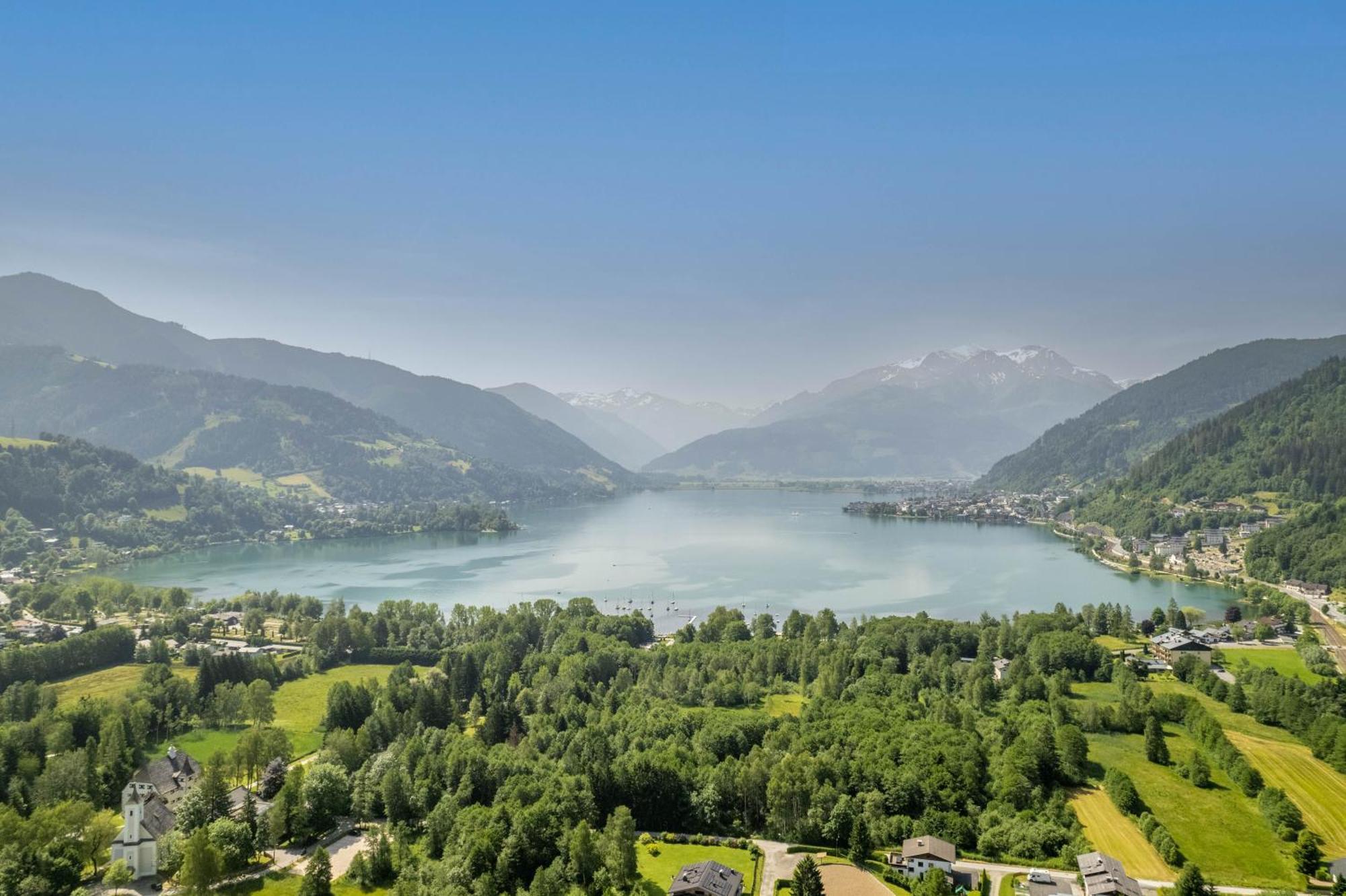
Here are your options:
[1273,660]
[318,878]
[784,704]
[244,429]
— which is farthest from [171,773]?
[244,429]

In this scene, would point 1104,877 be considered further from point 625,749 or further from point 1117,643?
point 1117,643

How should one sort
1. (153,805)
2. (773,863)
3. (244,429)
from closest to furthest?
(773,863)
(153,805)
(244,429)

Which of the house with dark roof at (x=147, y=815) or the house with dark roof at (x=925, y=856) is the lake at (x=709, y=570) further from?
the house with dark roof at (x=925, y=856)

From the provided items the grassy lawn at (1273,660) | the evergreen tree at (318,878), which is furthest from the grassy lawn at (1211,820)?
the evergreen tree at (318,878)

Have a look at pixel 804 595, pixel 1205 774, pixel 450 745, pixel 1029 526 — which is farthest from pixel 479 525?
pixel 1205 774

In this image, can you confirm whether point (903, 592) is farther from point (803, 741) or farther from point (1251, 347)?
point (1251, 347)

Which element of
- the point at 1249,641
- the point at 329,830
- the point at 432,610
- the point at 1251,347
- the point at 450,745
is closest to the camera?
the point at 329,830
